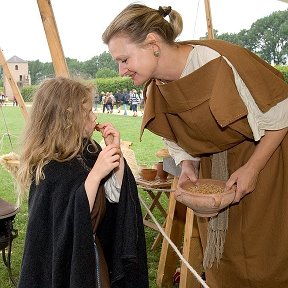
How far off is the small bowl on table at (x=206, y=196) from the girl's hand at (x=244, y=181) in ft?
0.05

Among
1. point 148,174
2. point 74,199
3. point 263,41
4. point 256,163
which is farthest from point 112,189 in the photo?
point 263,41

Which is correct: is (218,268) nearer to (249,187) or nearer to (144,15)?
(249,187)

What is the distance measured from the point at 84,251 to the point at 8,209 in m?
1.20

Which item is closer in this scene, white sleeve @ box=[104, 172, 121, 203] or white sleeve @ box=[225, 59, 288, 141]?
white sleeve @ box=[225, 59, 288, 141]

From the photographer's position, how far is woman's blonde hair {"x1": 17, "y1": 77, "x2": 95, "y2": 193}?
1.58 meters

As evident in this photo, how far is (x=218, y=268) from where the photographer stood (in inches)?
63.8

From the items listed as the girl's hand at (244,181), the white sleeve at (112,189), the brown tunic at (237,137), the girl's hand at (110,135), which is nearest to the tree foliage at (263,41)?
the white sleeve at (112,189)

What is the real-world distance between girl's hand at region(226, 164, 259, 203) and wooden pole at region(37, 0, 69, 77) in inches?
40.7

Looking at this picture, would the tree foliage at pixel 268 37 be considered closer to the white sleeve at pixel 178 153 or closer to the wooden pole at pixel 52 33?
the wooden pole at pixel 52 33

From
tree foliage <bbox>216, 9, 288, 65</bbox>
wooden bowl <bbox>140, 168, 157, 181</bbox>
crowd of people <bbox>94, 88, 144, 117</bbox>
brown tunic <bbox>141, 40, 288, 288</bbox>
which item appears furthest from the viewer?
tree foliage <bbox>216, 9, 288, 65</bbox>

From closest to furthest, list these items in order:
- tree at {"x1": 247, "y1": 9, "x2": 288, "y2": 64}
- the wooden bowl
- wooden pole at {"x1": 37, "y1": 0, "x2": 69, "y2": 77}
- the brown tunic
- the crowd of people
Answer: the brown tunic → wooden pole at {"x1": 37, "y1": 0, "x2": 69, "y2": 77} → the wooden bowl → the crowd of people → tree at {"x1": 247, "y1": 9, "x2": 288, "y2": 64}

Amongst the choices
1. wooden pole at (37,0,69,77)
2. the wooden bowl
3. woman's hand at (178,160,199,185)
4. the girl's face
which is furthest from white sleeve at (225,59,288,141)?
the wooden bowl

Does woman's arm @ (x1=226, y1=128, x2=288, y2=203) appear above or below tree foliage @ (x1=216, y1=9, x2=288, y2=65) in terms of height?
below

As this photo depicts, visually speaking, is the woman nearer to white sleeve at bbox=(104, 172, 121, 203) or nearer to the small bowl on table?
the small bowl on table
